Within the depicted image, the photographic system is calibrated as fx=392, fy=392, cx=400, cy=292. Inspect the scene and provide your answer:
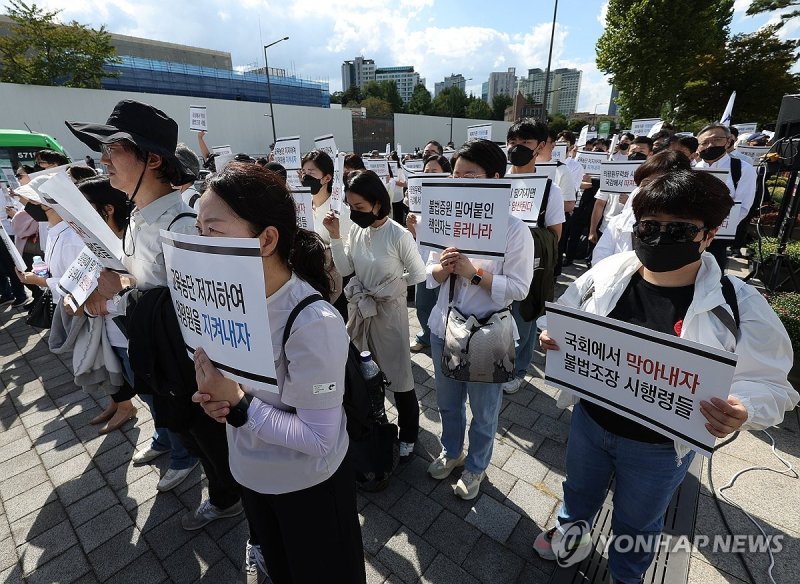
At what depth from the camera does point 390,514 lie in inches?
108

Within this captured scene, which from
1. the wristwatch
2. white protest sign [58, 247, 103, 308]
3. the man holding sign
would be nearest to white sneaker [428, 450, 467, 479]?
the man holding sign

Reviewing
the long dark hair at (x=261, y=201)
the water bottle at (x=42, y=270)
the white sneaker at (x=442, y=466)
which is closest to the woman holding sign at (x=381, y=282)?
the white sneaker at (x=442, y=466)

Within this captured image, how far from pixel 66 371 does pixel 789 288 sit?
9.52m

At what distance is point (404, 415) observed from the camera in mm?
3203

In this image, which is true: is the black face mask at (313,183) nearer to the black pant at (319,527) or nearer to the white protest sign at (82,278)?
the white protest sign at (82,278)

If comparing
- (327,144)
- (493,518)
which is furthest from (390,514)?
(327,144)

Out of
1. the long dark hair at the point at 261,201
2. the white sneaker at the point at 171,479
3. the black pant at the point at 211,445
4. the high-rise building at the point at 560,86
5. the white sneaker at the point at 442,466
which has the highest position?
the high-rise building at the point at 560,86

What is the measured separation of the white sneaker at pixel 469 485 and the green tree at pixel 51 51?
4003 centimetres

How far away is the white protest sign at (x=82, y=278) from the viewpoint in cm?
246

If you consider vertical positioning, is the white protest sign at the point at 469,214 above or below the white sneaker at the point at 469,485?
above

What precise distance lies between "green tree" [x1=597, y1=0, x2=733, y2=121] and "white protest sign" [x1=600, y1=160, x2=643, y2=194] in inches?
1039

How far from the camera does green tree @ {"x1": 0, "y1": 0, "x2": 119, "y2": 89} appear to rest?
2730 centimetres

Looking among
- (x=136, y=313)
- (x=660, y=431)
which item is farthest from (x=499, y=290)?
(x=136, y=313)

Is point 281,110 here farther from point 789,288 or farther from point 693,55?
point 789,288
